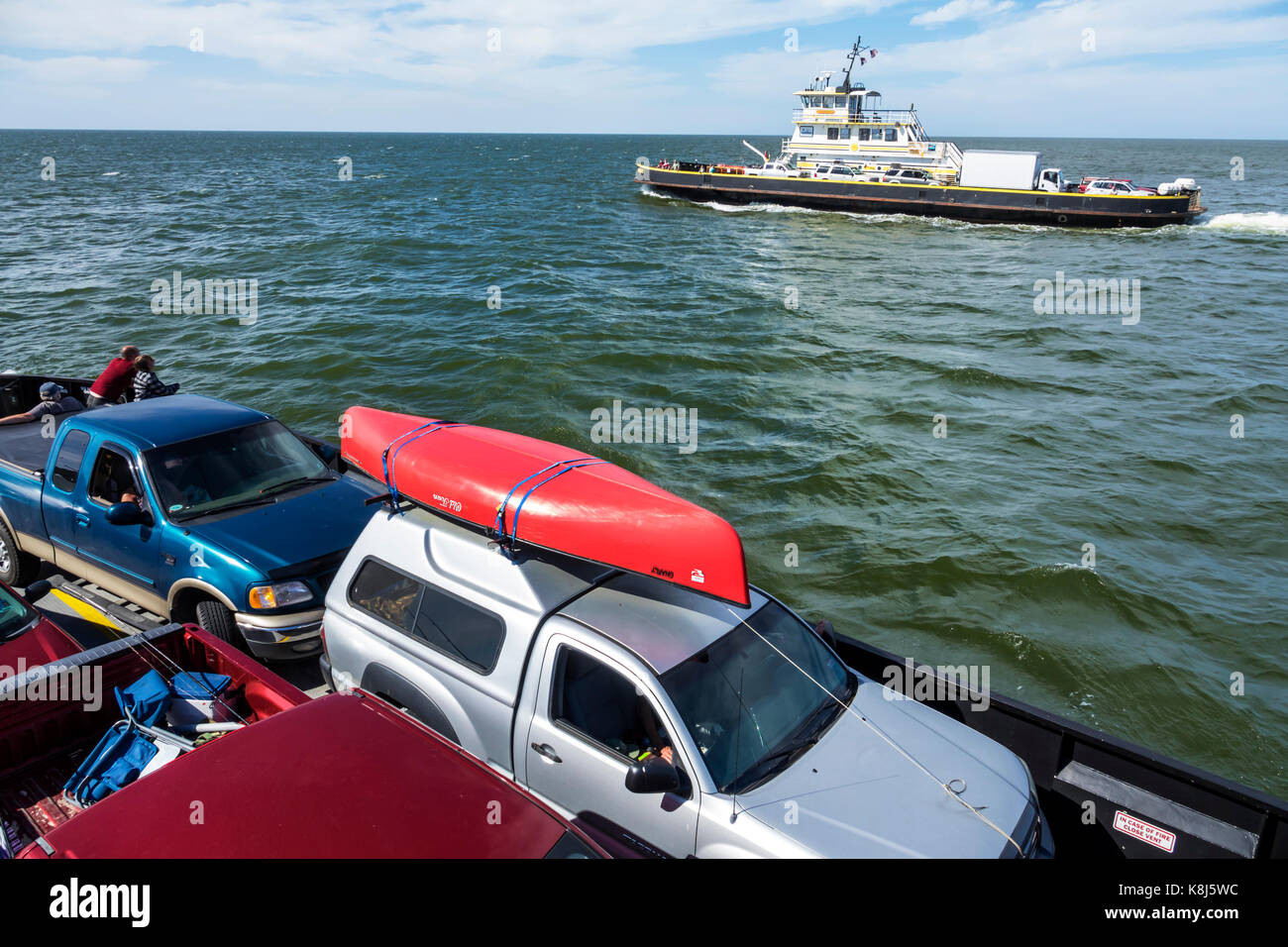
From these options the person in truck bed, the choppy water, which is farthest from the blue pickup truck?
the choppy water

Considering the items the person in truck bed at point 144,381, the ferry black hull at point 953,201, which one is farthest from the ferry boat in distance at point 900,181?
the person in truck bed at point 144,381

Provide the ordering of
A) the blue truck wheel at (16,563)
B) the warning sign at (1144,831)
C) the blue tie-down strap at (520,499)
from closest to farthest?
the warning sign at (1144,831)
the blue tie-down strap at (520,499)
the blue truck wheel at (16,563)

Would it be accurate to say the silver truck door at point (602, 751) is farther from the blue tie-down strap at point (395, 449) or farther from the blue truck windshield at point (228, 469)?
the blue truck windshield at point (228, 469)

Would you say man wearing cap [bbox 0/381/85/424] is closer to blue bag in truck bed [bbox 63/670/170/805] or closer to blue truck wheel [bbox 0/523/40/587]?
blue truck wheel [bbox 0/523/40/587]

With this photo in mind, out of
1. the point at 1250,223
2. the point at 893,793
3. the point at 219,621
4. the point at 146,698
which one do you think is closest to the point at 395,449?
the point at 146,698

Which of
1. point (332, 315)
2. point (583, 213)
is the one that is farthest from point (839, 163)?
point (332, 315)

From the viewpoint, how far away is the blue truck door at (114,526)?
264 inches

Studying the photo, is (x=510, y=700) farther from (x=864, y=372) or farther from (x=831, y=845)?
(x=864, y=372)

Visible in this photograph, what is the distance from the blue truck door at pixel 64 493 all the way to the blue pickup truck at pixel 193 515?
0.02 m

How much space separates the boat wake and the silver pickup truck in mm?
52509

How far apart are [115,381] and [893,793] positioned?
958 cm

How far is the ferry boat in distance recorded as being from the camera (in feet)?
144

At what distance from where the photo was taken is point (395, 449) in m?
5.64

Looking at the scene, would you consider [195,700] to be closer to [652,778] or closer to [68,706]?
[68,706]
